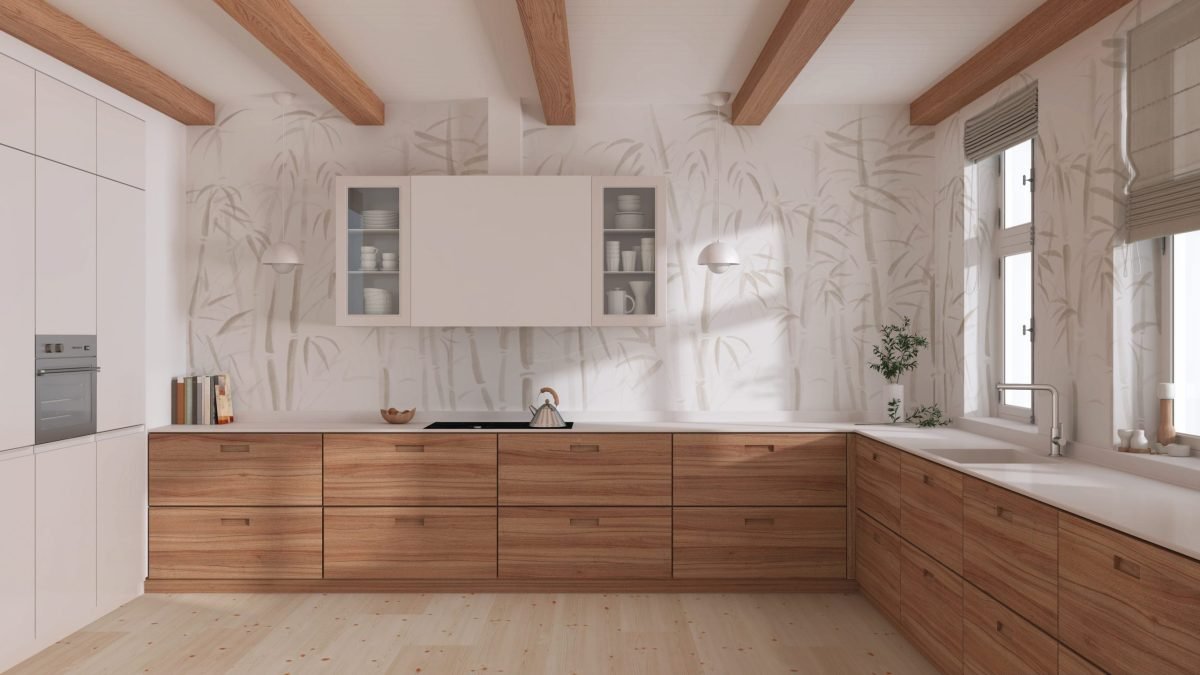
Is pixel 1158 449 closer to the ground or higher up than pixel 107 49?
closer to the ground

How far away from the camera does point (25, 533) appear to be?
118 inches

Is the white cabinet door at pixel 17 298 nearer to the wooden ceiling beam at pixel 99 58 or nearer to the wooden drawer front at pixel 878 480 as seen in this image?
the wooden ceiling beam at pixel 99 58

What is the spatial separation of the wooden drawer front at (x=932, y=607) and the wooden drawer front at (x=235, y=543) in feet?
9.04

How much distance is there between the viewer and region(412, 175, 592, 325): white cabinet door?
3.93m

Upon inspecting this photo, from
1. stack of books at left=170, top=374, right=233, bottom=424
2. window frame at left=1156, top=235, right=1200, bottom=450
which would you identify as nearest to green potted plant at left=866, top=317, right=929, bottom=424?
window frame at left=1156, top=235, right=1200, bottom=450

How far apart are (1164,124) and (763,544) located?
2387 mm

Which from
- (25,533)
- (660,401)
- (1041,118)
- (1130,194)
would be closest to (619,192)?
(660,401)

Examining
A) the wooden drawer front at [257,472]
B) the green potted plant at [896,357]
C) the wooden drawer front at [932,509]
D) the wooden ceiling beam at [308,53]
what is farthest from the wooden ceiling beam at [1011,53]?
the wooden drawer front at [257,472]

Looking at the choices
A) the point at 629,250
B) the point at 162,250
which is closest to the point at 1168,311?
the point at 629,250

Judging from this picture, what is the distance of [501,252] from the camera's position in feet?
12.9

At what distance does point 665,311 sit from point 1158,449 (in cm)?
215

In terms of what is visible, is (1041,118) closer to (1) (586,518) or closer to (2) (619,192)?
(2) (619,192)

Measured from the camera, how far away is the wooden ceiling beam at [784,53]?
2754 mm

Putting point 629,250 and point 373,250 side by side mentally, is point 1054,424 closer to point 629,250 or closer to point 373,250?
point 629,250
